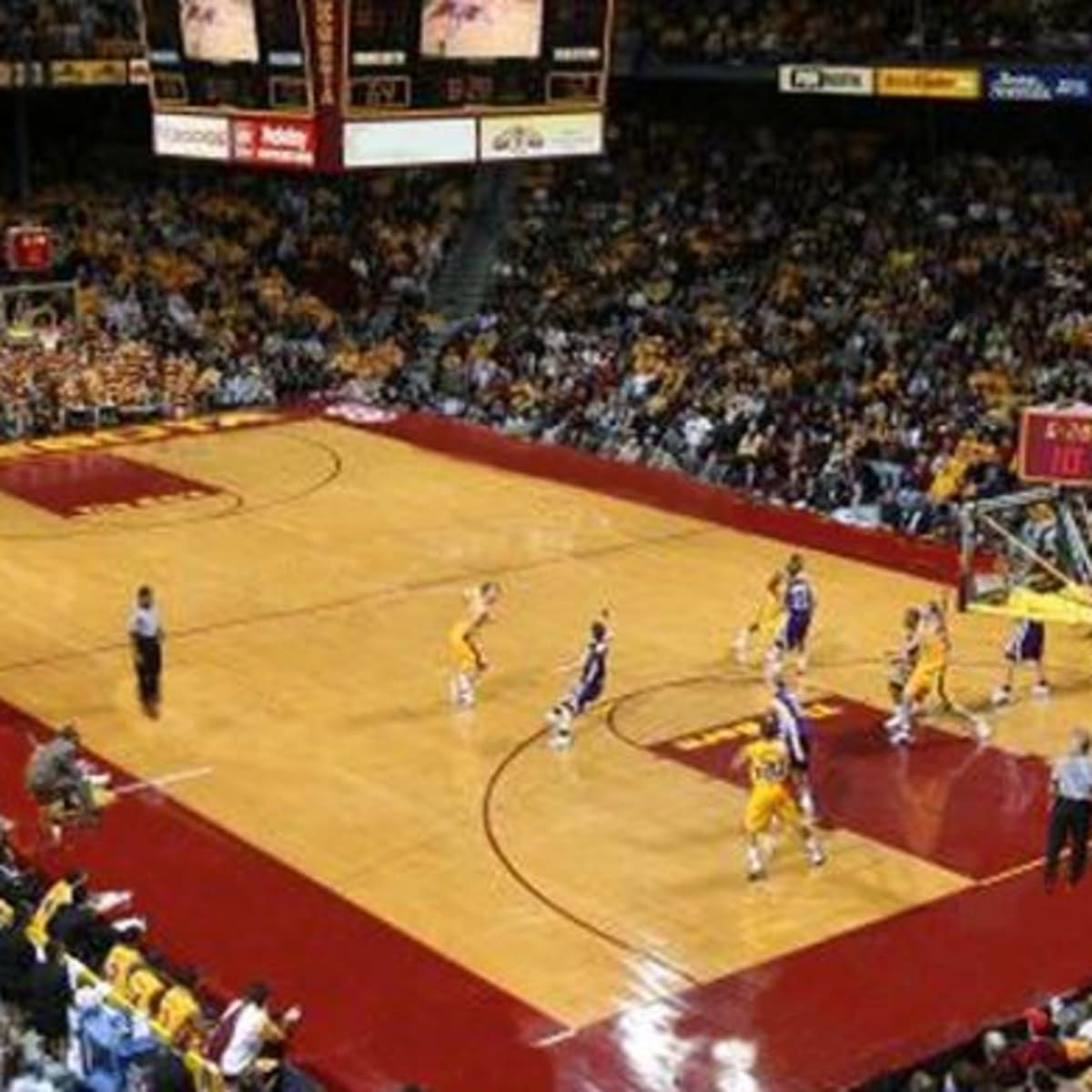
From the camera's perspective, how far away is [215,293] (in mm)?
40219

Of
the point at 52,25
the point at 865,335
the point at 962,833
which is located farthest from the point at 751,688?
the point at 52,25

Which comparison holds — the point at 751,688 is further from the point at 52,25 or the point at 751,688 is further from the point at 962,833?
the point at 52,25

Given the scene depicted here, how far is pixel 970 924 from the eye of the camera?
16.4 m

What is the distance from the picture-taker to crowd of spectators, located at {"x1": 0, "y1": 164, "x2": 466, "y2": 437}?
34.8m

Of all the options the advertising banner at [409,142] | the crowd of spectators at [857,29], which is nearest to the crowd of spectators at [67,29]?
the crowd of spectators at [857,29]

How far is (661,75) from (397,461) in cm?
1135

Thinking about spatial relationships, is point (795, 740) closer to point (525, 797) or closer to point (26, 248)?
point (525, 797)

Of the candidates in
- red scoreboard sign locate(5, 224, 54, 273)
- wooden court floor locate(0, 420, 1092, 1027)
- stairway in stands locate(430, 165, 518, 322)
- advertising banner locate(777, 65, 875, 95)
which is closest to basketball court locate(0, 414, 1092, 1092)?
wooden court floor locate(0, 420, 1092, 1027)

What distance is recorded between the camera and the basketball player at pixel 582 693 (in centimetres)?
1967

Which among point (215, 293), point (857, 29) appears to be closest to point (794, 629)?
point (857, 29)

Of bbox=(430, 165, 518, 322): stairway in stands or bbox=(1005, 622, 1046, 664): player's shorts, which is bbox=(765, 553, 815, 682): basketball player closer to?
bbox=(1005, 622, 1046, 664): player's shorts

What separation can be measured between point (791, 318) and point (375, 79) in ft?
45.7

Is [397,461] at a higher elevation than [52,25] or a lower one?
lower

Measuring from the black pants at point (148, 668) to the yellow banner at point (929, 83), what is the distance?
1726 centimetres
